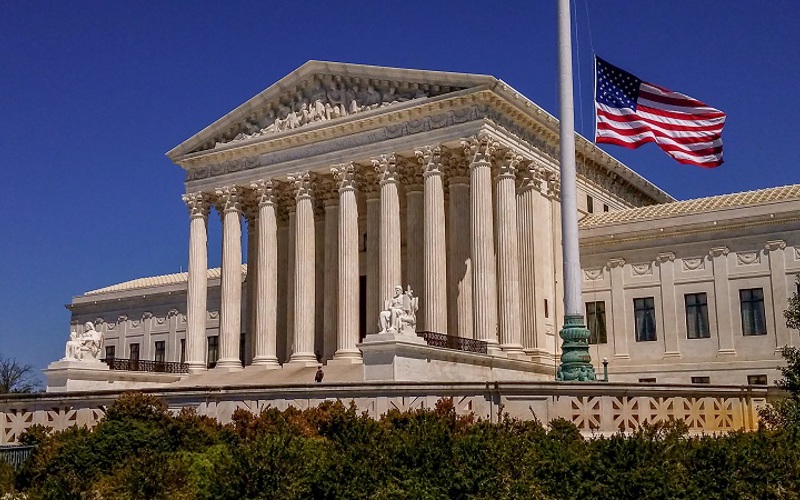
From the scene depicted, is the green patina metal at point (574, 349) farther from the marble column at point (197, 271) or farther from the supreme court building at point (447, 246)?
the marble column at point (197, 271)

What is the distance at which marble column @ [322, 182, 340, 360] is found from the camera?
165 ft

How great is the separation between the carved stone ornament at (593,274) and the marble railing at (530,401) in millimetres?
27711

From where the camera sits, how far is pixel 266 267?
5041 cm

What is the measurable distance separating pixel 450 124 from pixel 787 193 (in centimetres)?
1700

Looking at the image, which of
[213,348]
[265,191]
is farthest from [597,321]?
[213,348]

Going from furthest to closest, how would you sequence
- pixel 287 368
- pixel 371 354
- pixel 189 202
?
pixel 189 202, pixel 287 368, pixel 371 354

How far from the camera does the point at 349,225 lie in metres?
46.8

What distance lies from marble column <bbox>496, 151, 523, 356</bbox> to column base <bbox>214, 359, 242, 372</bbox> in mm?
15083

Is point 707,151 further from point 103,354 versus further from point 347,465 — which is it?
point 103,354

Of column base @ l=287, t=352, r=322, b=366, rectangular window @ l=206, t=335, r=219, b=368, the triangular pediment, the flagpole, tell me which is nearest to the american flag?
the flagpole

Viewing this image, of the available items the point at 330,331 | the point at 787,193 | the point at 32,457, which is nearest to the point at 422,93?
the point at 330,331

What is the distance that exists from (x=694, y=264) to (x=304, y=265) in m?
20.0

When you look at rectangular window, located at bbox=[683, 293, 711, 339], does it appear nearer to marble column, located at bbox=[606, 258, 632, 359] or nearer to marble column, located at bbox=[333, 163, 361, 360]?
marble column, located at bbox=[606, 258, 632, 359]

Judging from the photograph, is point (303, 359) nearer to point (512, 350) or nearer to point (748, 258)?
point (512, 350)
